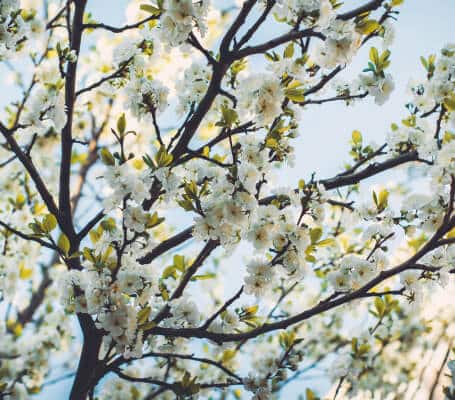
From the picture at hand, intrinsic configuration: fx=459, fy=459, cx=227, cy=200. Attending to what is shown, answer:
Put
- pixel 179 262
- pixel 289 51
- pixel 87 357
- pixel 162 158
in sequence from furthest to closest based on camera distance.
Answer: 1. pixel 179 262
2. pixel 87 357
3. pixel 289 51
4. pixel 162 158

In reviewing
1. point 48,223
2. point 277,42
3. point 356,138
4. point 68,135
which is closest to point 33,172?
point 68,135

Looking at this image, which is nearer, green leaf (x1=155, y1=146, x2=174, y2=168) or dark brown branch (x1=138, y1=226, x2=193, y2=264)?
green leaf (x1=155, y1=146, x2=174, y2=168)

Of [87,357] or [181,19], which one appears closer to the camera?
[181,19]

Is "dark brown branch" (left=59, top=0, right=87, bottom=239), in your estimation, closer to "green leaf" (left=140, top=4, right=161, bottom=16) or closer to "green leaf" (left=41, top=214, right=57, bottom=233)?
"green leaf" (left=41, top=214, right=57, bottom=233)

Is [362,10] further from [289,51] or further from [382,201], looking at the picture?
[382,201]

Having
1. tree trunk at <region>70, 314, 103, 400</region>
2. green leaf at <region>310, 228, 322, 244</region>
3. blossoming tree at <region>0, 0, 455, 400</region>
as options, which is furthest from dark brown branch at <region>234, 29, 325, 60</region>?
A: tree trunk at <region>70, 314, 103, 400</region>

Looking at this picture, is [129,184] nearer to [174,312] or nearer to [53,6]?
[174,312]

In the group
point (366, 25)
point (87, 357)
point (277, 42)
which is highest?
point (277, 42)

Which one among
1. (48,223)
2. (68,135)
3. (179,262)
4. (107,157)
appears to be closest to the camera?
(107,157)

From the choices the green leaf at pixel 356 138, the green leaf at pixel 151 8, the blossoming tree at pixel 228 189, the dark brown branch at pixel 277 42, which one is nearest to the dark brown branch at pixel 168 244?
the blossoming tree at pixel 228 189

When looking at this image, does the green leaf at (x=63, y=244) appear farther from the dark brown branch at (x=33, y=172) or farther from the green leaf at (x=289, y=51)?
the green leaf at (x=289, y=51)

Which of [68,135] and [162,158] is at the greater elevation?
[68,135]

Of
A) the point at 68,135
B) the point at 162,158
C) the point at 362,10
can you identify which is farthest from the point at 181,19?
the point at 68,135

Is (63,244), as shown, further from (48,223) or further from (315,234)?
(315,234)
